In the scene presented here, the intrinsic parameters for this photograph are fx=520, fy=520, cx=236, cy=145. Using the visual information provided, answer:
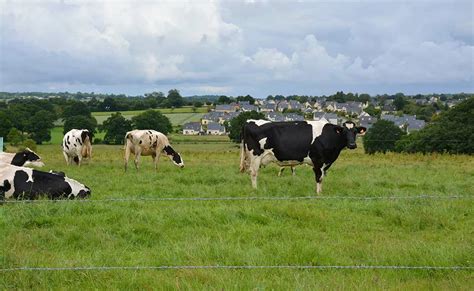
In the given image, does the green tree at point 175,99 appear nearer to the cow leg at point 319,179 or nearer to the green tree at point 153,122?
the green tree at point 153,122

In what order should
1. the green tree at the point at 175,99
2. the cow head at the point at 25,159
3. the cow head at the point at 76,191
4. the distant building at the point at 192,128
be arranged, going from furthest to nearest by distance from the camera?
the green tree at the point at 175,99 → the distant building at the point at 192,128 → the cow head at the point at 25,159 → the cow head at the point at 76,191

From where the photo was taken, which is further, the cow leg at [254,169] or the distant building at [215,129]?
the distant building at [215,129]

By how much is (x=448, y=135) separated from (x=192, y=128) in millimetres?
23902

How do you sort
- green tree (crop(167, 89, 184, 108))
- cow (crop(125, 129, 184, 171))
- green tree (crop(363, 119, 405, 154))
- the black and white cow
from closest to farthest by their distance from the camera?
the black and white cow, cow (crop(125, 129, 184, 171)), green tree (crop(363, 119, 405, 154)), green tree (crop(167, 89, 184, 108))

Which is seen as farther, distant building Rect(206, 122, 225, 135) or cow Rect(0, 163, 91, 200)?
distant building Rect(206, 122, 225, 135)

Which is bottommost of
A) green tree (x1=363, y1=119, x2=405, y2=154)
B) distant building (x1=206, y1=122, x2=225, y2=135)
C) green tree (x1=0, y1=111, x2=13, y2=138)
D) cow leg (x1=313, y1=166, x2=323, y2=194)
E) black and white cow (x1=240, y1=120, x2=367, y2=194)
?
distant building (x1=206, y1=122, x2=225, y2=135)

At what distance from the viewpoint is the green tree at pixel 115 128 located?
33.6 metres

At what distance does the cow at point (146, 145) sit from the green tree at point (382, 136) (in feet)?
56.9

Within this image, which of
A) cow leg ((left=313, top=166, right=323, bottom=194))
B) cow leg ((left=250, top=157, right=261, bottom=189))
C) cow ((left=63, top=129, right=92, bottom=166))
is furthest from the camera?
cow ((left=63, top=129, right=92, bottom=166))

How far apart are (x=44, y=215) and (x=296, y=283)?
17.5 feet

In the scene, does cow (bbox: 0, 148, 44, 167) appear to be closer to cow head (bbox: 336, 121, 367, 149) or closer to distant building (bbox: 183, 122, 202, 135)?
cow head (bbox: 336, 121, 367, 149)

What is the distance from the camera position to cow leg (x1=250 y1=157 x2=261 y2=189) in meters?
14.1

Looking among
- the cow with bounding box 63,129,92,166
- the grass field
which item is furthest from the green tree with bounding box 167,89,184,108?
the grass field

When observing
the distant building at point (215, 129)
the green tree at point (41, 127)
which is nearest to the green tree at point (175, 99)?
the distant building at point (215, 129)
